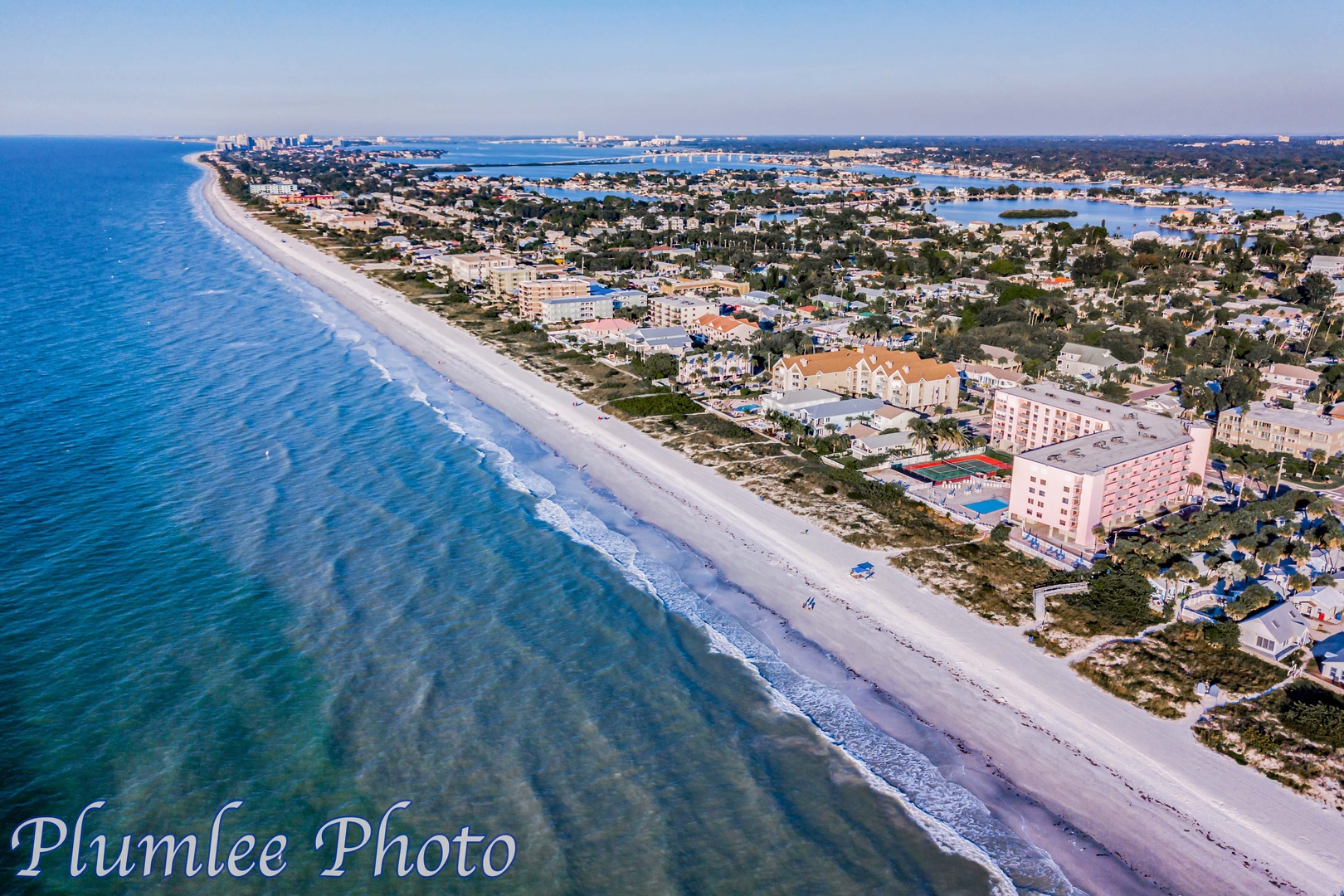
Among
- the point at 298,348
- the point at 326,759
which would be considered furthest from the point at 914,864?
the point at 298,348

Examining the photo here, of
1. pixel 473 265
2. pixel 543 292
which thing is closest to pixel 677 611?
pixel 543 292

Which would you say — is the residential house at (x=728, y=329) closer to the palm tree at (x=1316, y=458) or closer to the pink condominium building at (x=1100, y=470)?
the pink condominium building at (x=1100, y=470)

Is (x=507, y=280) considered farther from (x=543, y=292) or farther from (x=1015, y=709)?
(x=1015, y=709)

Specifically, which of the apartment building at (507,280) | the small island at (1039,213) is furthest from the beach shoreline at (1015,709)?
the small island at (1039,213)

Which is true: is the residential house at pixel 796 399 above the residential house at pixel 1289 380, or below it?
below

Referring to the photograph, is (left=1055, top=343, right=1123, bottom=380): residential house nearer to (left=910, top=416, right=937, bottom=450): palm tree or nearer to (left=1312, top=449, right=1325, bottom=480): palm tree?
(left=1312, top=449, right=1325, bottom=480): palm tree
